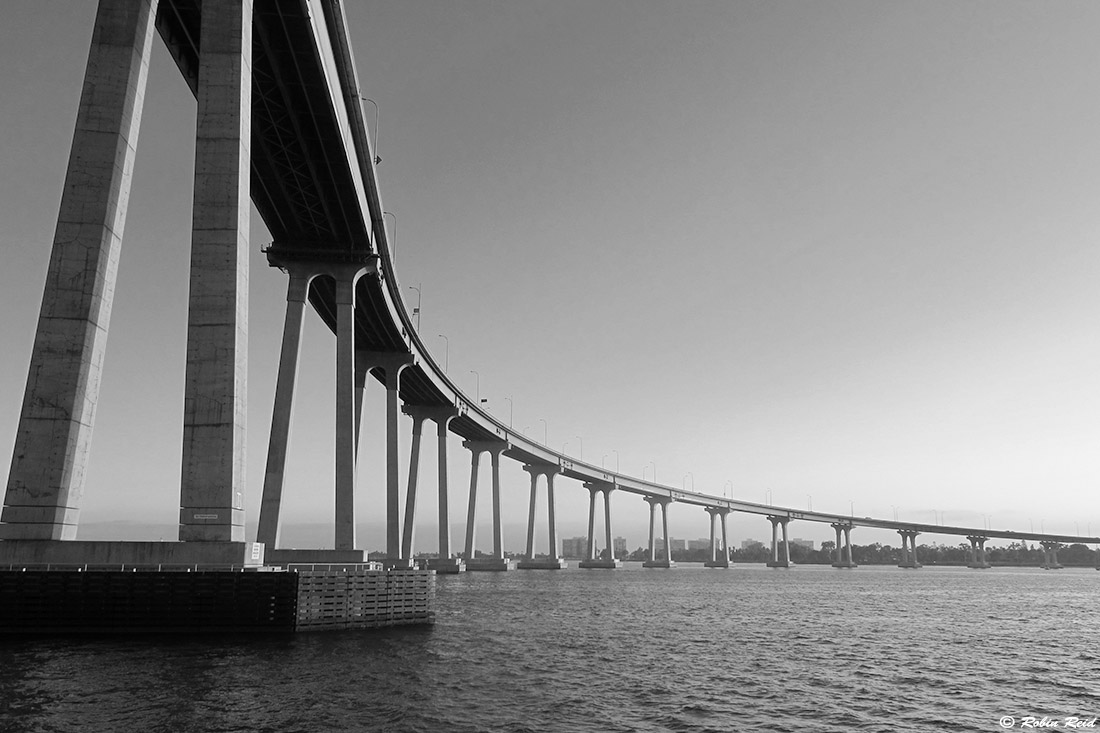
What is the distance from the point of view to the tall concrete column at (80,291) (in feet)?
98.4

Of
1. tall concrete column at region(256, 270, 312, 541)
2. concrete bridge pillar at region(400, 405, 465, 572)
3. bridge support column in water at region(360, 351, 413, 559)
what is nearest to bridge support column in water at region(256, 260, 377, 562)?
tall concrete column at region(256, 270, 312, 541)

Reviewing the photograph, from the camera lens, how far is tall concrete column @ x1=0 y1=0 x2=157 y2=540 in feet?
98.4

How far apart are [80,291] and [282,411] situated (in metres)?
28.0

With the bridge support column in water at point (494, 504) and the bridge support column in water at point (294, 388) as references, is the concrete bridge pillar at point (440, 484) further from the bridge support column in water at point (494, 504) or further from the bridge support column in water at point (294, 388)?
the bridge support column in water at point (294, 388)

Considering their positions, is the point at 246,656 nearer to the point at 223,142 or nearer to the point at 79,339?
the point at 79,339

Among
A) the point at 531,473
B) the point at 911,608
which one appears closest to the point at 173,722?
the point at 911,608

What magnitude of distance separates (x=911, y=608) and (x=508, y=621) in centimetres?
3781

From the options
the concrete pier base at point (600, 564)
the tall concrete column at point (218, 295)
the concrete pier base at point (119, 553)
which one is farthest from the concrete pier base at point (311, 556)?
the concrete pier base at point (600, 564)

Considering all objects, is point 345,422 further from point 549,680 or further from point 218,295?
point 549,680

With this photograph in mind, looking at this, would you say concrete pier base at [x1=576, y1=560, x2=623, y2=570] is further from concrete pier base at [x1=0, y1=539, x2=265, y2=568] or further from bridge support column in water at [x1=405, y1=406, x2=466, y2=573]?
concrete pier base at [x1=0, y1=539, x2=265, y2=568]

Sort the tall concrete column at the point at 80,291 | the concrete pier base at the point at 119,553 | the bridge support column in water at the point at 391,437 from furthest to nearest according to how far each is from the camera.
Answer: the bridge support column in water at the point at 391,437 < the tall concrete column at the point at 80,291 < the concrete pier base at the point at 119,553

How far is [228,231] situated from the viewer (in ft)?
111

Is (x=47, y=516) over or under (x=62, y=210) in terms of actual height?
under

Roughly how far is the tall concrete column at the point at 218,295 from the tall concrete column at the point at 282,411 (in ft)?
78.5
